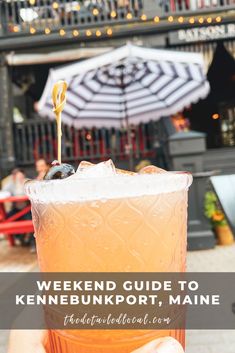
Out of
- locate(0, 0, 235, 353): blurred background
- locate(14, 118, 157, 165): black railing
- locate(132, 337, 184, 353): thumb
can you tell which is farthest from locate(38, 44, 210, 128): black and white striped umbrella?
locate(132, 337, 184, 353): thumb

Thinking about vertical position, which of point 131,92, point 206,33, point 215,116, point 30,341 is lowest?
point 30,341

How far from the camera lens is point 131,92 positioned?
23.7 ft

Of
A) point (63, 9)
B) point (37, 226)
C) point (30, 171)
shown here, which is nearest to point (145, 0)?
point (63, 9)

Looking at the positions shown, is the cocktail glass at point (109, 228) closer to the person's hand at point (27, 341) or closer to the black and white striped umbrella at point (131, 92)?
the person's hand at point (27, 341)

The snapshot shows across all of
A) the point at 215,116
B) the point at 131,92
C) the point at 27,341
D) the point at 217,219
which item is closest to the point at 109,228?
the point at 27,341

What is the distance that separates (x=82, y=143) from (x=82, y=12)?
2.89m

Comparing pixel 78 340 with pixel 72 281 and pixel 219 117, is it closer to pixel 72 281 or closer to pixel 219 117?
pixel 72 281

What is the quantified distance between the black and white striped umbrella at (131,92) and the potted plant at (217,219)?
1.84 meters

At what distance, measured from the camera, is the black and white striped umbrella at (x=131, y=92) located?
21.9ft

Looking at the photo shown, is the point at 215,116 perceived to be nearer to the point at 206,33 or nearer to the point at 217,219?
the point at 206,33

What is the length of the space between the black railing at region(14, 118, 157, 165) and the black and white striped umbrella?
103 cm

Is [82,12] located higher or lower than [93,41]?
higher

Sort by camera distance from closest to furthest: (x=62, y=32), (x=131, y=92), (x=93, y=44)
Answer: (x=131, y=92)
(x=62, y=32)
(x=93, y=44)

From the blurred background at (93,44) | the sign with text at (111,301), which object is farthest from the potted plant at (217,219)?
the sign with text at (111,301)
